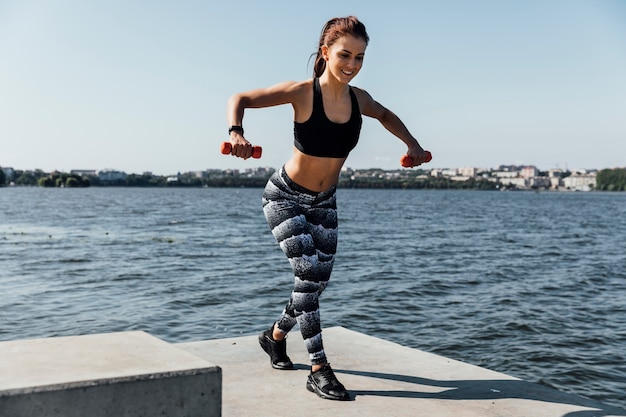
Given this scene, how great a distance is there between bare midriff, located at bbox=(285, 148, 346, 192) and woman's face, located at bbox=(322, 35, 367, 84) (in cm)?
57

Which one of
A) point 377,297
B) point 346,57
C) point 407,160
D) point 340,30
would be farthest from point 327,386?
point 377,297

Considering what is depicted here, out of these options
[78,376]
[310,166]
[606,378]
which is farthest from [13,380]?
[606,378]

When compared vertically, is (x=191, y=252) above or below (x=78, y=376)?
below

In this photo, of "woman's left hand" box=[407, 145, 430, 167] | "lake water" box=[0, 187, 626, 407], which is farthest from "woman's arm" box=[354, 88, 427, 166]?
"lake water" box=[0, 187, 626, 407]

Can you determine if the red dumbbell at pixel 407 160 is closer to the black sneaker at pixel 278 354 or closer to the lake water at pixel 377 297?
the black sneaker at pixel 278 354

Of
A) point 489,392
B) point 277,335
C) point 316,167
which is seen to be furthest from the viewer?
point 277,335

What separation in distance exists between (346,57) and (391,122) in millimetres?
796

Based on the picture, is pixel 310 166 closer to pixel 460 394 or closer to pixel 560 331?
pixel 460 394

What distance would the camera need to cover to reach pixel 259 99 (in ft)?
17.2

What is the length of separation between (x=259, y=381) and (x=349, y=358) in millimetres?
1061

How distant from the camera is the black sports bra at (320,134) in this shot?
5.34 meters

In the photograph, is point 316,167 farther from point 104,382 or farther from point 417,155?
point 104,382

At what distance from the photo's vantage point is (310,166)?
540 cm

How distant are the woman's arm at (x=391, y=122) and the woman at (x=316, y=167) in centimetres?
2
